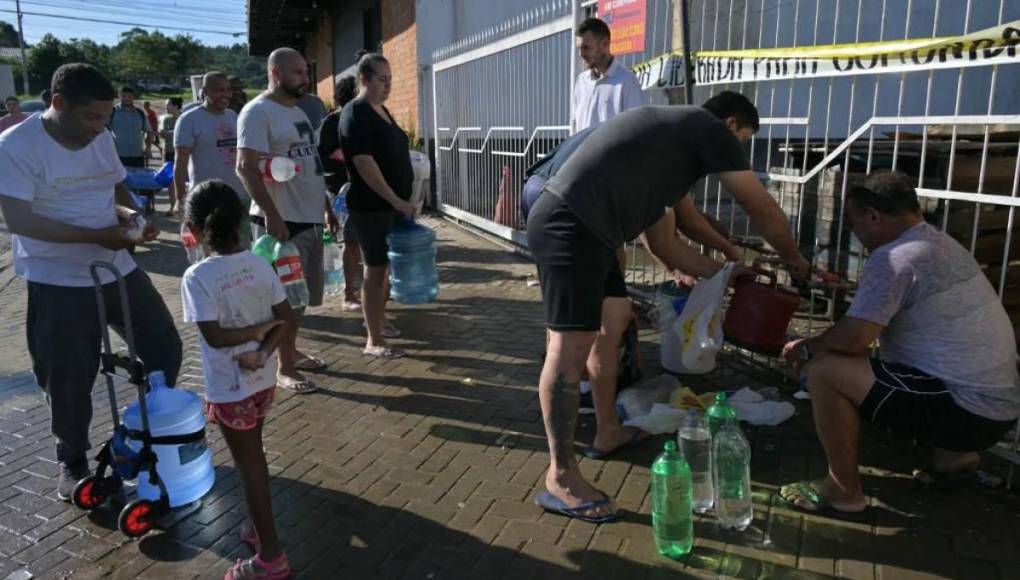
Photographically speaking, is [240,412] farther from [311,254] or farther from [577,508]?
[311,254]

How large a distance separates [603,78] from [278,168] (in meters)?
2.23

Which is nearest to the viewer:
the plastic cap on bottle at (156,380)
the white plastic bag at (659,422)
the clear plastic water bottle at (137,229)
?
the plastic cap on bottle at (156,380)

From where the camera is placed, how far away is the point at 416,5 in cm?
1191

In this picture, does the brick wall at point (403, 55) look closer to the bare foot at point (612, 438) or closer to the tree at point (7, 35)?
the bare foot at point (612, 438)

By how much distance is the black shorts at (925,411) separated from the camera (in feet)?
9.04

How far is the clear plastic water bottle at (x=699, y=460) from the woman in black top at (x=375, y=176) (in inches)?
99.6

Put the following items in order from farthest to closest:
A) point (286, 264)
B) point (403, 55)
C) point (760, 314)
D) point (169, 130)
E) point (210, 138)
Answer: point (169, 130) < point (403, 55) < point (210, 138) < point (286, 264) < point (760, 314)

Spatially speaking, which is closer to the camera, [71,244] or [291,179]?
[71,244]

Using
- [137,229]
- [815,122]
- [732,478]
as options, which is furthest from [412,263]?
[815,122]

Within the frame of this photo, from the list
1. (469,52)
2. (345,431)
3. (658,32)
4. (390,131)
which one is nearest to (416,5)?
(469,52)

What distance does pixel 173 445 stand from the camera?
3076 mm

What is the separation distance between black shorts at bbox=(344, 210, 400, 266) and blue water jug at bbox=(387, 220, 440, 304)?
0.35m

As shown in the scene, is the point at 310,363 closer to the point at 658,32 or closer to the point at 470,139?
the point at 658,32

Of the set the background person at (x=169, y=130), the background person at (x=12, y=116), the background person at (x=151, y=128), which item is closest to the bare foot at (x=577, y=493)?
the background person at (x=12, y=116)
